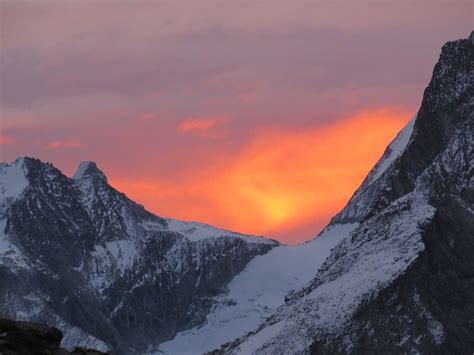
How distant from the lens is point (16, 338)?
401 ft

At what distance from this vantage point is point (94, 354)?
127 m

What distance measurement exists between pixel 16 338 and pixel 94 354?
706 cm

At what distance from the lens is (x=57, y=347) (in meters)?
125

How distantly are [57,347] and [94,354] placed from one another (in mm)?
3180

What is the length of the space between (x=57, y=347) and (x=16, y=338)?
154 inches
